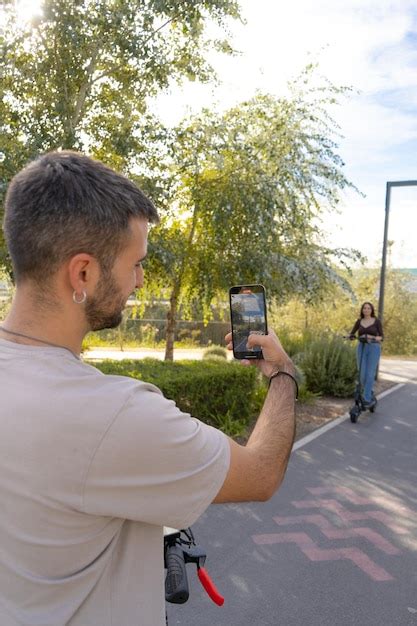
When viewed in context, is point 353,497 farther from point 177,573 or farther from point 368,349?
point 368,349

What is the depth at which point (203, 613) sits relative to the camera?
3.94 metres

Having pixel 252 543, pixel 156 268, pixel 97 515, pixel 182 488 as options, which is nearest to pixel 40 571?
pixel 97 515

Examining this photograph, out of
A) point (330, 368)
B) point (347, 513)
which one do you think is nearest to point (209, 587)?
point (347, 513)

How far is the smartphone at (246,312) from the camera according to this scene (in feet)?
8.57

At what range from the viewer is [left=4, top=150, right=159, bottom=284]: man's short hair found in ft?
4.16

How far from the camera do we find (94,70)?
916 centimetres

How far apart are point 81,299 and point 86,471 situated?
1.12 ft

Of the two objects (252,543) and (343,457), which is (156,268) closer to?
(343,457)

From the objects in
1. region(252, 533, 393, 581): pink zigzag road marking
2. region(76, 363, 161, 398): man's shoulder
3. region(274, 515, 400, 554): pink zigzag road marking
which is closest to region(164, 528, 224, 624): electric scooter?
region(76, 363, 161, 398): man's shoulder

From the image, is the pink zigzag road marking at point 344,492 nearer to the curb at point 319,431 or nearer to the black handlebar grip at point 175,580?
the curb at point 319,431

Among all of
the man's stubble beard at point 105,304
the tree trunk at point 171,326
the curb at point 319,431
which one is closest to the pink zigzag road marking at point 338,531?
the curb at point 319,431

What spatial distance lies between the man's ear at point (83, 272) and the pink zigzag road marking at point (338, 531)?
4349 mm

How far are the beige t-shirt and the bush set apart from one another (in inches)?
470

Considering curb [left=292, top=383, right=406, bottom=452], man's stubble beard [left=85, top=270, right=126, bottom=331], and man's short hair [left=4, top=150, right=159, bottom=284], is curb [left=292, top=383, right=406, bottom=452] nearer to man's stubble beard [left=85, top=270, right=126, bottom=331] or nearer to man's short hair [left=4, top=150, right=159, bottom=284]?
man's stubble beard [left=85, top=270, right=126, bottom=331]
